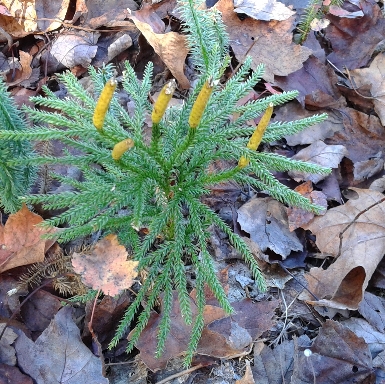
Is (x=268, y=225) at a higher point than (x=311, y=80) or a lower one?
lower

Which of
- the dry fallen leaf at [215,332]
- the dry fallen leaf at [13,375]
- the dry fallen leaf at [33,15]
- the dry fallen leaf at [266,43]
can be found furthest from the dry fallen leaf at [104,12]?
the dry fallen leaf at [13,375]

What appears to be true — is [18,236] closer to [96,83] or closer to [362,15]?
[96,83]

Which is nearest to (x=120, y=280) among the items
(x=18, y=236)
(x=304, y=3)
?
(x=18, y=236)

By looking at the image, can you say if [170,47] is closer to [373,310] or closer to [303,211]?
[303,211]

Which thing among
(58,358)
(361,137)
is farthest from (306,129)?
(58,358)

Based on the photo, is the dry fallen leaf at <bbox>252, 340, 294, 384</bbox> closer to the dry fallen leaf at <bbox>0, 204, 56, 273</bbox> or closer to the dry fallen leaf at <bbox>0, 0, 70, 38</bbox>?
the dry fallen leaf at <bbox>0, 204, 56, 273</bbox>

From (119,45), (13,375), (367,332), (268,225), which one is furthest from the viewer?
(119,45)
